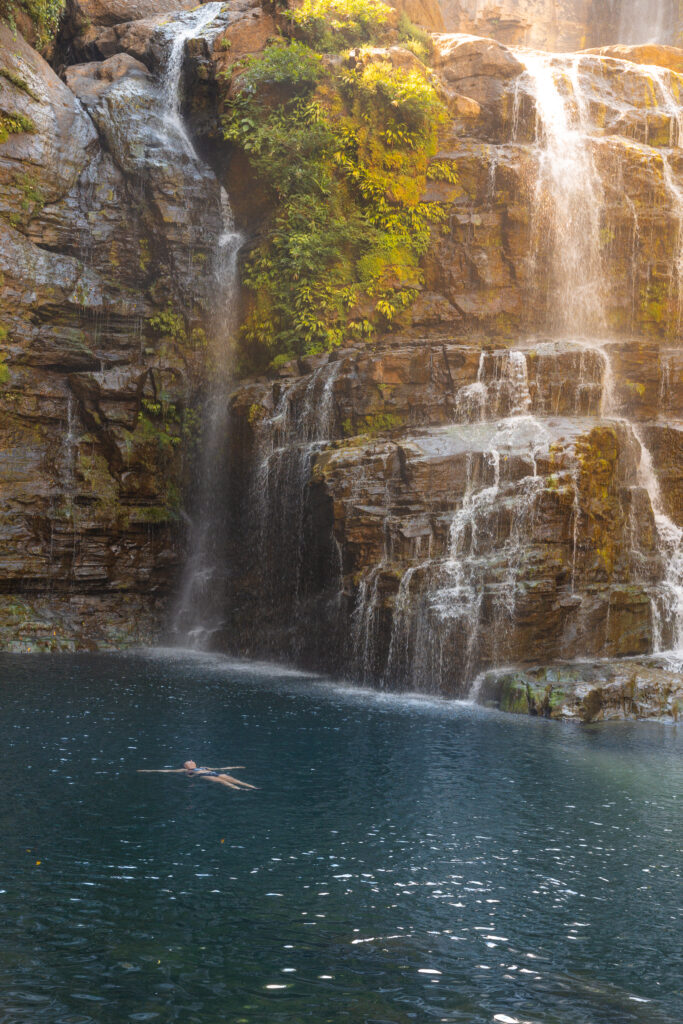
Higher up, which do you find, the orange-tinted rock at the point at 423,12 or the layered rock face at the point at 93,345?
the orange-tinted rock at the point at 423,12

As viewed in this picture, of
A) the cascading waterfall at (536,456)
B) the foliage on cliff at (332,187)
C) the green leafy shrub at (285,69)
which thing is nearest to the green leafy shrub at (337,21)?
the foliage on cliff at (332,187)

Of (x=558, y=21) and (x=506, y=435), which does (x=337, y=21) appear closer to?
(x=506, y=435)

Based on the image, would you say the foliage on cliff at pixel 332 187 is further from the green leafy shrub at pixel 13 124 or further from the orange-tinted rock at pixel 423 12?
the green leafy shrub at pixel 13 124

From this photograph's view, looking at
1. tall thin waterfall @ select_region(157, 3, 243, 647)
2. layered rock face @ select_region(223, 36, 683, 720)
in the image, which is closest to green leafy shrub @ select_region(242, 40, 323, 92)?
tall thin waterfall @ select_region(157, 3, 243, 647)

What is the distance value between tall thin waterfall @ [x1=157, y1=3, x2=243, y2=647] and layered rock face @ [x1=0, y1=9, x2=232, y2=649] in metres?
0.35

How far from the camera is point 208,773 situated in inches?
435

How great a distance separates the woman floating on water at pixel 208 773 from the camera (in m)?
10.8

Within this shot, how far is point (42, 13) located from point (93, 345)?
10.3 meters

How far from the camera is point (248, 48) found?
26.2 meters

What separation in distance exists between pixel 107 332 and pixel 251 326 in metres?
3.86

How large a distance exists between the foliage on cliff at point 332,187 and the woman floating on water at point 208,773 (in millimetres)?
14803

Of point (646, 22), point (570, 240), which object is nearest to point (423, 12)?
point (570, 240)

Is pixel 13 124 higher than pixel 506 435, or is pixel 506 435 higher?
pixel 13 124

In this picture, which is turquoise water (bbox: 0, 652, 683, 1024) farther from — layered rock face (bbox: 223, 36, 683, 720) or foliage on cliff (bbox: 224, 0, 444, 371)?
foliage on cliff (bbox: 224, 0, 444, 371)
